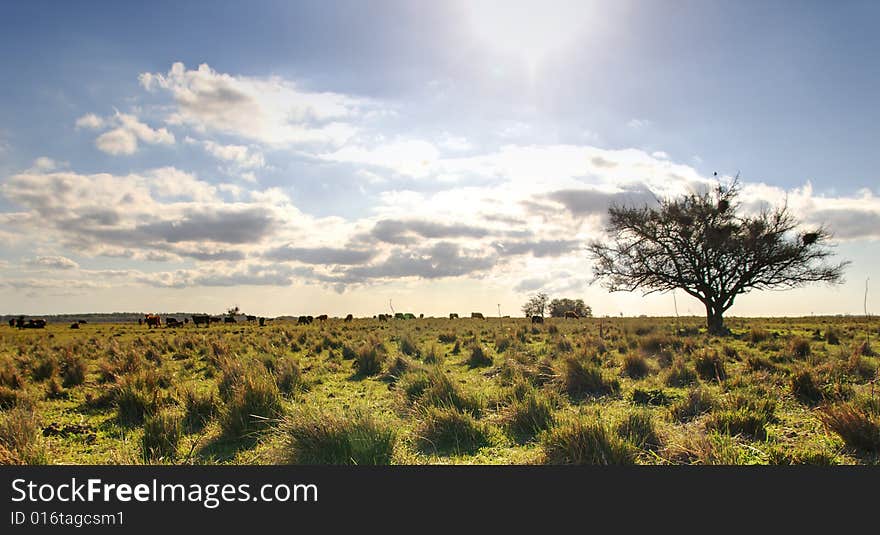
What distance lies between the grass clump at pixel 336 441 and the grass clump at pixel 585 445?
1873mm

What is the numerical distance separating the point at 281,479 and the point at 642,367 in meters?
9.47

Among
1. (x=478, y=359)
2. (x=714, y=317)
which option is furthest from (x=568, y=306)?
(x=478, y=359)

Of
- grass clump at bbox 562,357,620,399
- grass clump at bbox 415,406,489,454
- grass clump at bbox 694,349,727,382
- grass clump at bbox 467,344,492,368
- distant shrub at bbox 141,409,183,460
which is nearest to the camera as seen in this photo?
distant shrub at bbox 141,409,183,460

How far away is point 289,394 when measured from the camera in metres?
9.73

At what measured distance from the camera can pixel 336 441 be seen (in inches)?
224

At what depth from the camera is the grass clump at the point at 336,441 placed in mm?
5543

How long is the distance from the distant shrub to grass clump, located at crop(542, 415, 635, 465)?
15.1 feet

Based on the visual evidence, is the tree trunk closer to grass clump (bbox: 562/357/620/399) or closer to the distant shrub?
grass clump (bbox: 562/357/620/399)

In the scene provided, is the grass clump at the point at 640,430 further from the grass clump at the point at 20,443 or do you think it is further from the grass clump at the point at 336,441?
the grass clump at the point at 20,443

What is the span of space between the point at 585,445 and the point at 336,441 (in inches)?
110

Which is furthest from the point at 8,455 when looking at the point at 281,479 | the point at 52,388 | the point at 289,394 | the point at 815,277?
the point at 815,277

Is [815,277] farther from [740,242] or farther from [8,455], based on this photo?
[8,455]

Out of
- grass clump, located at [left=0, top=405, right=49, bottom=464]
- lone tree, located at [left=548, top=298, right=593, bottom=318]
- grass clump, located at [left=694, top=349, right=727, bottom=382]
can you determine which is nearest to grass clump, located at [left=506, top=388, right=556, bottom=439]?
grass clump, located at [left=694, top=349, right=727, bottom=382]

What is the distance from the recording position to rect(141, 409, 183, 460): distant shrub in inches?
242
